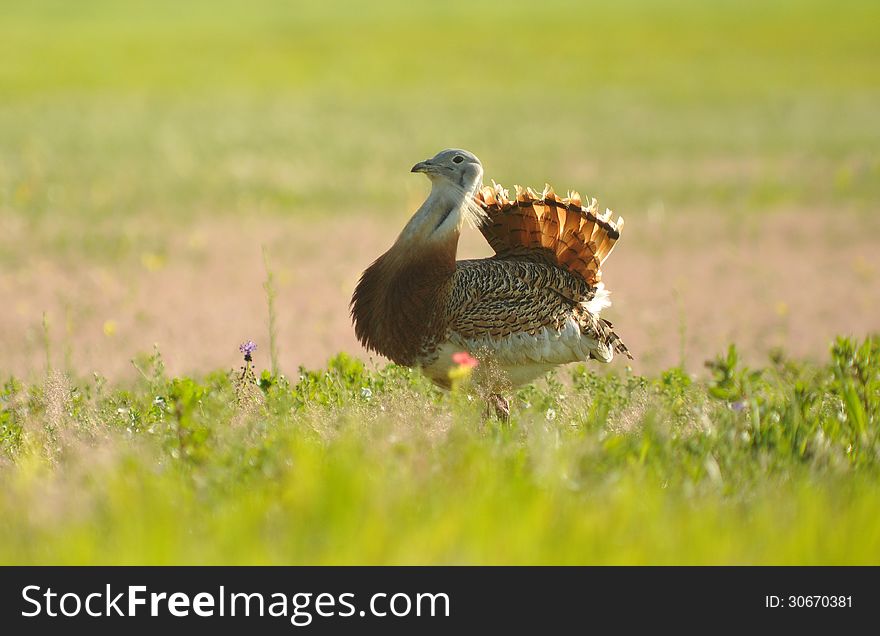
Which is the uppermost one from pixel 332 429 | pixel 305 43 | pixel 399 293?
pixel 305 43

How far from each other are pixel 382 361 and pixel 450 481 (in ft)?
15.4

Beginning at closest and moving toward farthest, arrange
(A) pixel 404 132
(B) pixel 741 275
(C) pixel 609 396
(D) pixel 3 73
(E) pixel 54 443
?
1. (E) pixel 54 443
2. (C) pixel 609 396
3. (B) pixel 741 275
4. (A) pixel 404 132
5. (D) pixel 3 73

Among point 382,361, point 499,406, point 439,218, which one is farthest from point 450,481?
point 382,361

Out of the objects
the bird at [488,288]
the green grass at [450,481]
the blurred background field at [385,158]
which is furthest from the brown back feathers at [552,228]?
the green grass at [450,481]

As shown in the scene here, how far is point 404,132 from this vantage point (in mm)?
24156

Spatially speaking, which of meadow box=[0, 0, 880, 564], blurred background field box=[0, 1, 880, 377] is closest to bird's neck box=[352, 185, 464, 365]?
meadow box=[0, 0, 880, 564]

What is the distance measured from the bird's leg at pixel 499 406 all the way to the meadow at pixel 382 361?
0.08m

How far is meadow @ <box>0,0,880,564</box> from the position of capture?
3178mm

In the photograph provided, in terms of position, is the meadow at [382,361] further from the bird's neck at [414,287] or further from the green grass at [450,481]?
the bird's neck at [414,287]

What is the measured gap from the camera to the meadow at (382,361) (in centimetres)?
318

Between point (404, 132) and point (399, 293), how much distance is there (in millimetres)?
18767

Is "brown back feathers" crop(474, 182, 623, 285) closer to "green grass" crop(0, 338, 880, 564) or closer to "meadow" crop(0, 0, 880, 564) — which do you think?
"meadow" crop(0, 0, 880, 564)
